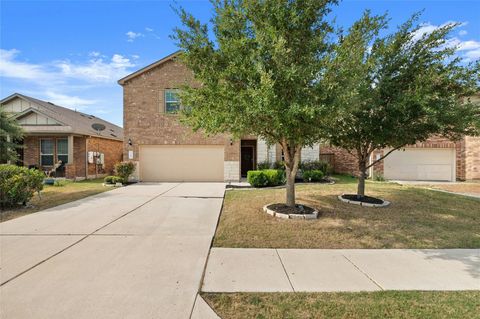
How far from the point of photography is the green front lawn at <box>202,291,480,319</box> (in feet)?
9.80

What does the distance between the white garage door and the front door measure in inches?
346

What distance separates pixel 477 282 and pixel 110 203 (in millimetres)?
9330

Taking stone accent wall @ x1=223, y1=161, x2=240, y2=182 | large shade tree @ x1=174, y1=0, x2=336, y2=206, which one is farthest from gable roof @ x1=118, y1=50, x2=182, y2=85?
large shade tree @ x1=174, y1=0, x2=336, y2=206

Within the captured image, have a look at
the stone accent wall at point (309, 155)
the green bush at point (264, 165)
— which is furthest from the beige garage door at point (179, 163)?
the stone accent wall at point (309, 155)

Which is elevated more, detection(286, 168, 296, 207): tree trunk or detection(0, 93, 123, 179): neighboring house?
detection(0, 93, 123, 179): neighboring house

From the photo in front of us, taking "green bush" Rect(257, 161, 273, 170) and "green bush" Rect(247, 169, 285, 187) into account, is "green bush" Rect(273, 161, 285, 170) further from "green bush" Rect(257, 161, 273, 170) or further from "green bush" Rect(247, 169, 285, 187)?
"green bush" Rect(247, 169, 285, 187)

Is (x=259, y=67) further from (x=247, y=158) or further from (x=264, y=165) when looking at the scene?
(x=247, y=158)

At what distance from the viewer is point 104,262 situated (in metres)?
4.30

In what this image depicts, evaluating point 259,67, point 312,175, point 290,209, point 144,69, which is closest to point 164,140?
point 144,69

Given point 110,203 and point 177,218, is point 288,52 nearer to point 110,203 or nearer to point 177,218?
point 177,218

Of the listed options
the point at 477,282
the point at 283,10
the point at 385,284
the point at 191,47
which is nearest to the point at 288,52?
the point at 283,10

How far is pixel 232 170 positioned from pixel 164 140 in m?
4.30

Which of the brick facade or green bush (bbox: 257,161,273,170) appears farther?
the brick facade

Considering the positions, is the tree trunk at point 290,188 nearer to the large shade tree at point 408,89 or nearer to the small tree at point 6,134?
the large shade tree at point 408,89
